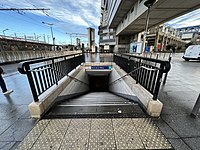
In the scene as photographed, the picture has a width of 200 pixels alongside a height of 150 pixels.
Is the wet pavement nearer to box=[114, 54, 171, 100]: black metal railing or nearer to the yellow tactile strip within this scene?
the yellow tactile strip

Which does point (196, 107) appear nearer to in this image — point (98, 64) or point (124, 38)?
point (98, 64)

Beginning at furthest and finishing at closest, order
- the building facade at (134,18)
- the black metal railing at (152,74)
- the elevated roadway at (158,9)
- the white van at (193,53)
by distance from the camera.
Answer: the white van at (193,53)
the building facade at (134,18)
the elevated roadway at (158,9)
the black metal railing at (152,74)

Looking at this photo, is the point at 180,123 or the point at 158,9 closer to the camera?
the point at 180,123

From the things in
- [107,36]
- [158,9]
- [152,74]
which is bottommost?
[152,74]

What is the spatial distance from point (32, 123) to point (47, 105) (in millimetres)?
480

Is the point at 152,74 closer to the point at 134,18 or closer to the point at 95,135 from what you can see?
the point at 95,135

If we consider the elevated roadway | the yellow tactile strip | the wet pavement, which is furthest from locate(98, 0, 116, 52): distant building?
the yellow tactile strip

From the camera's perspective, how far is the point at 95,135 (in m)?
1.69

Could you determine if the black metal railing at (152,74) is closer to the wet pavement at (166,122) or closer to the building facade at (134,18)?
the wet pavement at (166,122)

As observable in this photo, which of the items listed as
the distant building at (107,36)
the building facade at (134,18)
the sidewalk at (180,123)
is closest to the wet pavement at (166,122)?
the sidewalk at (180,123)

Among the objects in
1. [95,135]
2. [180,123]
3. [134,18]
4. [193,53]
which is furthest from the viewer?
[134,18]

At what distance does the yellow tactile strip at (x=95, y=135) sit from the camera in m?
1.49

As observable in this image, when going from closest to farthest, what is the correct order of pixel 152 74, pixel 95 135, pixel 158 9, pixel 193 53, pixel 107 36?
pixel 95 135 < pixel 152 74 < pixel 158 9 < pixel 193 53 < pixel 107 36

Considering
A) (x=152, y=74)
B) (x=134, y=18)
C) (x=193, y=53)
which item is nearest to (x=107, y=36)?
(x=134, y=18)
